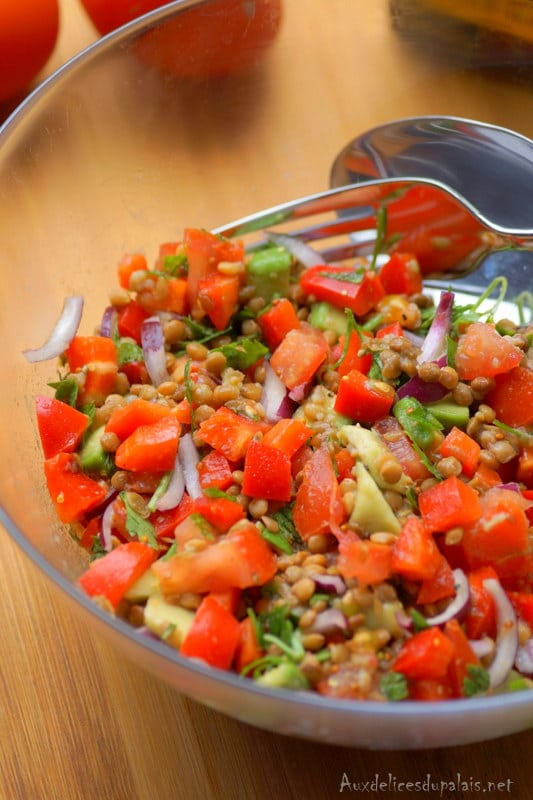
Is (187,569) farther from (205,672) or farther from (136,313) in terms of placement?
(136,313)

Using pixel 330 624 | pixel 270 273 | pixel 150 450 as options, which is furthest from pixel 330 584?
pixel 270 273

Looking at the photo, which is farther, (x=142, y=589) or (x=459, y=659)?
(x=142, y=589)

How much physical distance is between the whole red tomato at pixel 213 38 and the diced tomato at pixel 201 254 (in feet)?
2.23

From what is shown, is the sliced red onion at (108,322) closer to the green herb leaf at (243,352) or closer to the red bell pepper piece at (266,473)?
the green herb leaf at (243,352)

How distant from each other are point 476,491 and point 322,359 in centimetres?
71

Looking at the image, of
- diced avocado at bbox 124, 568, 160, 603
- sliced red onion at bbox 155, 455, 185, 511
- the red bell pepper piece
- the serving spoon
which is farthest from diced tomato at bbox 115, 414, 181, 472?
the serving spoon

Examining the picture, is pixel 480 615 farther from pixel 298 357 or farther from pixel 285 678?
pixel 298 357

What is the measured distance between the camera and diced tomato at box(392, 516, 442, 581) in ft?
7.35

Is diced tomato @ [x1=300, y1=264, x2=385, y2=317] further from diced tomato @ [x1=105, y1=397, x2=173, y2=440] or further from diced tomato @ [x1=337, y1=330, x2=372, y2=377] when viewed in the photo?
diced tomato @ [x1=105, y1=397, x2=173, y2=440]

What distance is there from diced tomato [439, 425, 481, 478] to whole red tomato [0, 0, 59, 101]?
257 cm

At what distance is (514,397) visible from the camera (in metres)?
2.74

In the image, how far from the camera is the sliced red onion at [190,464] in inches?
101

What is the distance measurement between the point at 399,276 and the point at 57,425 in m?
1.42

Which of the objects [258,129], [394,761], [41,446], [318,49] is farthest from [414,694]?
[318,49]
